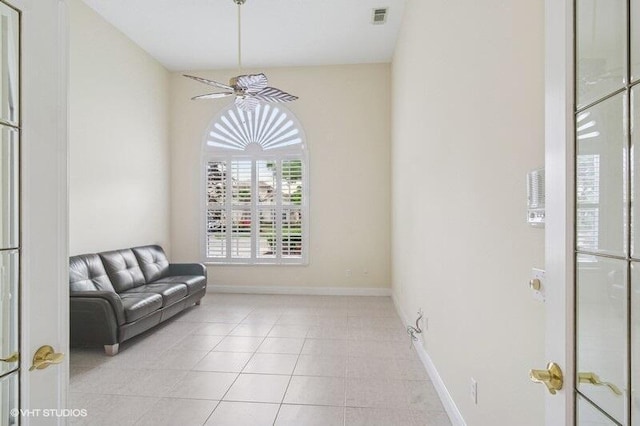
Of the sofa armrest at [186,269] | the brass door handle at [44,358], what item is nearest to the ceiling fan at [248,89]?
the sofa armrest at [186,269]

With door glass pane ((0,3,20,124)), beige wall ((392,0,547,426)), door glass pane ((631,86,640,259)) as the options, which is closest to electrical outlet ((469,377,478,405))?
beige wall ((392,0,547,426))

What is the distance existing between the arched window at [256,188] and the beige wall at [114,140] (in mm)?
850

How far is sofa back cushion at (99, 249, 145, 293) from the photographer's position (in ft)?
13.3

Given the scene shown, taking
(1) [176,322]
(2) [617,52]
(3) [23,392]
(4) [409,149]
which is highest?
(4) [409,149]

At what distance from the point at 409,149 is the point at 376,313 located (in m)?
2.28

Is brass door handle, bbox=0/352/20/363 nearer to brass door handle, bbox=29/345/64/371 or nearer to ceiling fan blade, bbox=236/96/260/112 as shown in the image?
brass door handle, bbox=29/345/64/371

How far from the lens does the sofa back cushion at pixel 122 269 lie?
404 centimetres

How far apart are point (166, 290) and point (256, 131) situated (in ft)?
10.2

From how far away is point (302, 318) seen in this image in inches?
175

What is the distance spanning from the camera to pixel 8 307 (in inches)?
34.8

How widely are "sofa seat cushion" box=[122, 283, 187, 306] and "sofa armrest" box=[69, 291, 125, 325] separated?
0.65 metres

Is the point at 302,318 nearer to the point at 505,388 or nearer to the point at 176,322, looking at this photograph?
the point at 176,322

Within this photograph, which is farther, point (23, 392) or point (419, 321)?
point (419, 321)

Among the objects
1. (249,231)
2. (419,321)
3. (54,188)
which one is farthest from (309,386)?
(249,231)
